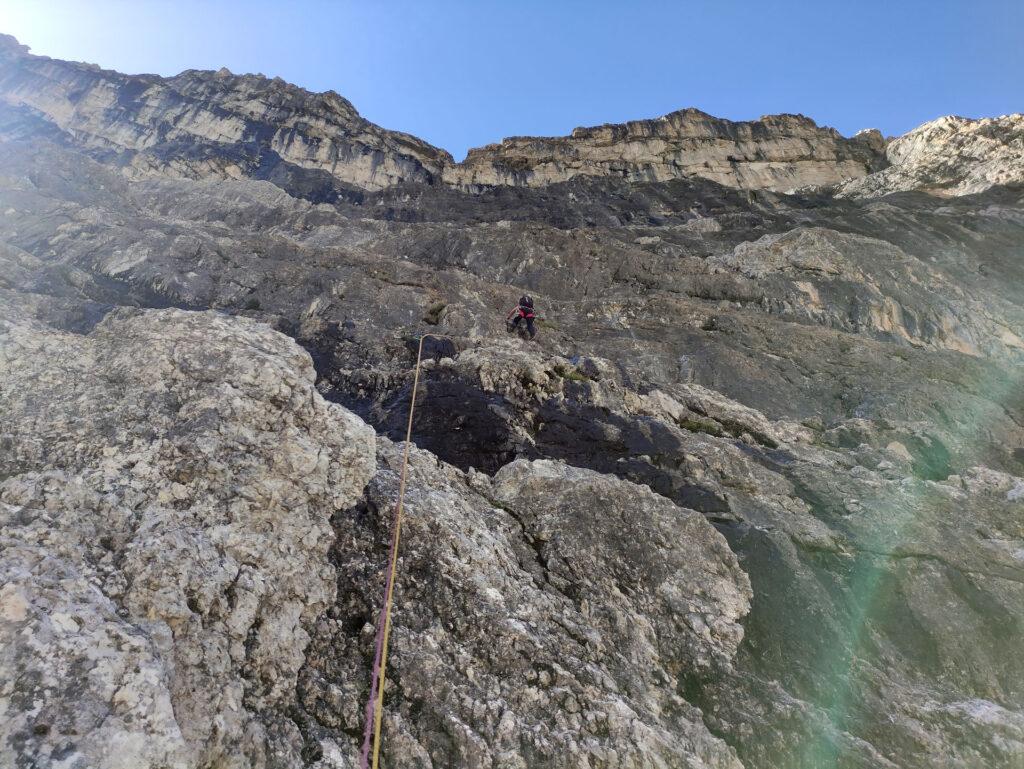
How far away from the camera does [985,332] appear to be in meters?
35.8

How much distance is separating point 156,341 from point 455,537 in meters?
6.94

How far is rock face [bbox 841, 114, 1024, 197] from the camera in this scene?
6244 cm

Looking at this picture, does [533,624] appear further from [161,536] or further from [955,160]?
[955,160]

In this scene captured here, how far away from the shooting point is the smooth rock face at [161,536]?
507cm

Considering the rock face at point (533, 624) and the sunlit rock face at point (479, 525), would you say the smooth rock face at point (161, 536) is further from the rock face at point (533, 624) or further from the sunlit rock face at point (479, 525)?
the rock face at point (533, 624)

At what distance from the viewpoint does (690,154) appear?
87500 millimetres

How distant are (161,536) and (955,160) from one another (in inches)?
3546

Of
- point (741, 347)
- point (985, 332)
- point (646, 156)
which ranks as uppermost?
point (646, 156)

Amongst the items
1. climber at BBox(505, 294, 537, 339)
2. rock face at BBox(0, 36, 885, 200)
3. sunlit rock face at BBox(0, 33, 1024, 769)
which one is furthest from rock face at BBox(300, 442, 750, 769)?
rock face at BBox(0, 36, 885, 200)

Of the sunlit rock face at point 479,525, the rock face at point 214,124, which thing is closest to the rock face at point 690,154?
the rock face at point 214,124

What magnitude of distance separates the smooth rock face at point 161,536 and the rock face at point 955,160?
80.7 meters

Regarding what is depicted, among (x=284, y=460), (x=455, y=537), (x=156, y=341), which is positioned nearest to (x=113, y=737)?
(x=284, y=460)

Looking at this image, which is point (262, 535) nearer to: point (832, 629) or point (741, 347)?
point (832, 629)

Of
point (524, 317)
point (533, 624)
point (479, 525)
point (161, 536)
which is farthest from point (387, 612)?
point (524, 317)
